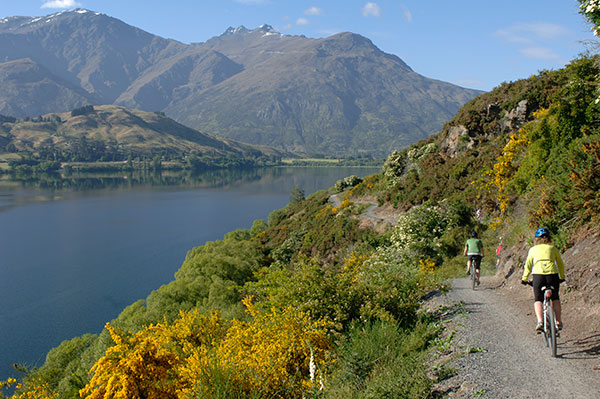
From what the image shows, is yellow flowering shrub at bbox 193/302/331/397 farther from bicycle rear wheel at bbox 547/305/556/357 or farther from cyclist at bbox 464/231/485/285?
cyclist at bbox 464/231/485/285

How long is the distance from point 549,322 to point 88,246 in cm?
7581

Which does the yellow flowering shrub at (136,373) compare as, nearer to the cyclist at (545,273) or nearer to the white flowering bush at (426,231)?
the cyclist at (545,273)

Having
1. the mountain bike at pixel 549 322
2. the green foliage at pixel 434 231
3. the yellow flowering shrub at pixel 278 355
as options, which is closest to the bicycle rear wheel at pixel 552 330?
the mountain bike at pixel 549 322

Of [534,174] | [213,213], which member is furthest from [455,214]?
[213,213]

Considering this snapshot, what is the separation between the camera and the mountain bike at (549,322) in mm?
6824

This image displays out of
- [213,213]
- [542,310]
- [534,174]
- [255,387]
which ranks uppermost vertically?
[534,174]

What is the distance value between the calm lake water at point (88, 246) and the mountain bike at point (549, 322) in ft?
129

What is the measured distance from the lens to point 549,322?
695 cm

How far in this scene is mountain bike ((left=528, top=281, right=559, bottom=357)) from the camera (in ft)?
22.4

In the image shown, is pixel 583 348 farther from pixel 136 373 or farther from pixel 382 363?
pixel 136 373

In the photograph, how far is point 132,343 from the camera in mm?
7645

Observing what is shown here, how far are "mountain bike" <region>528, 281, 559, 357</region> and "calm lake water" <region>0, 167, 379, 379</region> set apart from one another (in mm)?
39333

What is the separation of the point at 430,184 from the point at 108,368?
97.1 ft

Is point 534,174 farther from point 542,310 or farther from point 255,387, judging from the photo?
point 255,387
